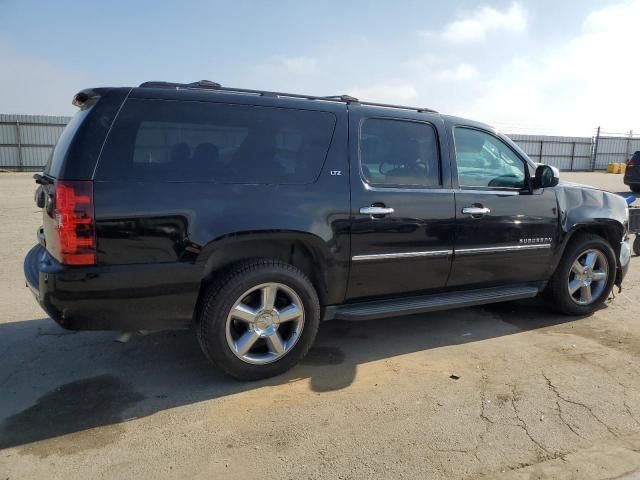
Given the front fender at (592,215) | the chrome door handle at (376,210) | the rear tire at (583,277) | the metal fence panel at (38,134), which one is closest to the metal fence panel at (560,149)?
the metal fence panel at (38,134)

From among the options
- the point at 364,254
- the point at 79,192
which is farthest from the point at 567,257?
the point at 79,192

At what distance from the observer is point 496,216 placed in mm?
4172

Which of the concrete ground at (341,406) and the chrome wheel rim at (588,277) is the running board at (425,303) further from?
the chrome wheel rim at (588,277)

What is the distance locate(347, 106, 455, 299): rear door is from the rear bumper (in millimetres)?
1252

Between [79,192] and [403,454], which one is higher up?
[79,192]

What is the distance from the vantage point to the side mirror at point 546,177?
14.2 feet

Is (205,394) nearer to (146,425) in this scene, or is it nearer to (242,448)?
(146,425)

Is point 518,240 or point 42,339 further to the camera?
point 518,240

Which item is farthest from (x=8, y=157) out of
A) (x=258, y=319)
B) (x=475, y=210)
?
(x=475, y=210)

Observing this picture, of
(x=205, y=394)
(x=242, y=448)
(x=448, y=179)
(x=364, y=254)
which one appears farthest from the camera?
(x=448, y=179)

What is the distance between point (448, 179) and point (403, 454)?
2.25m

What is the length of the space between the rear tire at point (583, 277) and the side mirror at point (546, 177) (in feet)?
2.59

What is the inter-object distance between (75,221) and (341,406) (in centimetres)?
197

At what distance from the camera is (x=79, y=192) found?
9.16ft
